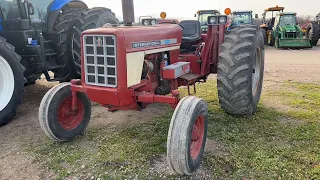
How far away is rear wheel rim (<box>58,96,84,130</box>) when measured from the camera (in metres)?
4.17

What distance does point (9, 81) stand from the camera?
4945mm

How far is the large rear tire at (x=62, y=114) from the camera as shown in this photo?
3.90 m

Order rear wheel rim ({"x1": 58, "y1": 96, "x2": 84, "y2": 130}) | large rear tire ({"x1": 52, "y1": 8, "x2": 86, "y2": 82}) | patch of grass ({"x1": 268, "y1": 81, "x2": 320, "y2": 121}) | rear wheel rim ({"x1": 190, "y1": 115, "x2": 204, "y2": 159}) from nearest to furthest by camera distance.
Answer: rear wheel rim ({"x1": 190, "y1": 115, "x2": 204, "y2": 159}) < rear wheel rim ({"x1": 58, "y1": 96, "x2": 84, "y2": 130}) < patch of grass ({"x1": 268, "y1": 81, "x2": 320, "y2": 121}) < large rear tire ({"x1": 52, "y1": 8, "x2": 86, "y2": 82})

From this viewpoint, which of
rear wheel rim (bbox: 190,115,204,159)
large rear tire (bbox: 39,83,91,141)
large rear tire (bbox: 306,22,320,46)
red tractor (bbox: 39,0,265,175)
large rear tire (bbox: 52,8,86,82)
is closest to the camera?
red tractor (bbox: 39,0,265,175)

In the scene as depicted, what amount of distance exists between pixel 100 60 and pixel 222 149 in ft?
5.91

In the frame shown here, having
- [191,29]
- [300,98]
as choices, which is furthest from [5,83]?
[300,98]

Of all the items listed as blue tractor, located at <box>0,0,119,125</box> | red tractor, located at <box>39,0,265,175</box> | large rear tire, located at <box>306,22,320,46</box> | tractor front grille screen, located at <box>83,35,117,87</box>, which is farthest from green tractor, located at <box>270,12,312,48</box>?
tractor front grille screen, located at <box>83,35,117,87</box>

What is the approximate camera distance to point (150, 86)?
4109mm

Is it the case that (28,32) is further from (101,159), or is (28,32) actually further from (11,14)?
(101,159)

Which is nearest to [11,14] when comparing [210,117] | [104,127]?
[104,127]

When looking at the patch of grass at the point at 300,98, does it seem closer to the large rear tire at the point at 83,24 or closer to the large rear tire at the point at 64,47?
the large rear tire at the point at 83,24

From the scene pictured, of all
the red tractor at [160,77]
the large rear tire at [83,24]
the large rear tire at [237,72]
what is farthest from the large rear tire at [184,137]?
the large rear tire at [83,24]

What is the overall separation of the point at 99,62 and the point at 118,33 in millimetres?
414

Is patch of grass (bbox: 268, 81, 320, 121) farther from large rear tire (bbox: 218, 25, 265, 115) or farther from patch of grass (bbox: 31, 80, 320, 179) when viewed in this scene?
large rear tire (bbox: 218, 25, 265, 115)
